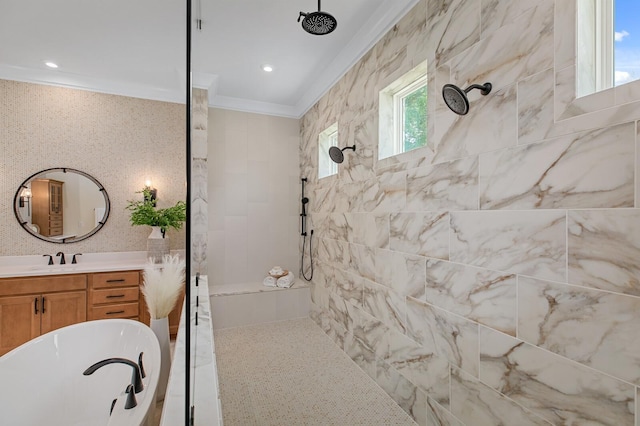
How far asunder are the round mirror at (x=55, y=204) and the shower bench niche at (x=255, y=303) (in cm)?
249

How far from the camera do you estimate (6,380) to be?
0.77 meters

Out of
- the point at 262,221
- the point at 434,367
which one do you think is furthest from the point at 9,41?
the point at 262,221

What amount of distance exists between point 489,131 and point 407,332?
1.36m

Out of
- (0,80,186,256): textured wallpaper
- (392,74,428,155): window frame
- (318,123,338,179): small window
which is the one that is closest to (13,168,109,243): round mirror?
(0,80,186,256): textured wallpaper

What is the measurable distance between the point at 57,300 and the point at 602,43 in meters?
2.23

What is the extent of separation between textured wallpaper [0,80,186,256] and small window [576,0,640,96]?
1.71 meters

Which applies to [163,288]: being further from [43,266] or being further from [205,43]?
[205,43]

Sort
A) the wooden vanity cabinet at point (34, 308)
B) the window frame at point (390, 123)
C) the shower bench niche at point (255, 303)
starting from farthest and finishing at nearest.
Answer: the shower bench niche at point (255, 303) → the window frame at point (390, 123) → the wooden vanity cabinet at point (34, 308)

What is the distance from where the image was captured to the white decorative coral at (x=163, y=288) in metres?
1.36

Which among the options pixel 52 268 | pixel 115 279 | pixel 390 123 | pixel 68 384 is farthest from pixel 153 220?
pixel 390 123

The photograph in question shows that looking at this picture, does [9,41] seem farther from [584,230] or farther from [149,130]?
[584,230]

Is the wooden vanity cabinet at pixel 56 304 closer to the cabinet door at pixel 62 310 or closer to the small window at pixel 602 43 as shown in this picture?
the cabinet door at pixel 62 310

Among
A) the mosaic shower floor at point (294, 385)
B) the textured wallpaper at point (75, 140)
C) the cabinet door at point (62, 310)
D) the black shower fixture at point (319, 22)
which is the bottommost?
the mosaic shower floor at point (294, 385)

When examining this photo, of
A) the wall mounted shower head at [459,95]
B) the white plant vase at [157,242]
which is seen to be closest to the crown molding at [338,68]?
the wall mounted shower head at [459,95]
